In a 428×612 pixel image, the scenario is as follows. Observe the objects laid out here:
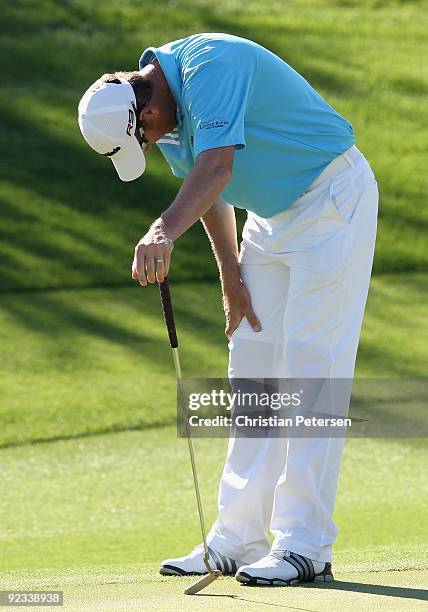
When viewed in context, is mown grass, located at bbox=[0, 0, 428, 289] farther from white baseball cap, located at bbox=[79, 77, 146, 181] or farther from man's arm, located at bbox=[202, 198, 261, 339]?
white baseball cap, located at bbox=[79, 77, 146, 181]

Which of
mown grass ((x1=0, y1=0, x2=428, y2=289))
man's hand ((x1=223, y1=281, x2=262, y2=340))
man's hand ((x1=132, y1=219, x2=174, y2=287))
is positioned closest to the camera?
man's hand ((x1=132, y1=219, x2=174, y2=287))

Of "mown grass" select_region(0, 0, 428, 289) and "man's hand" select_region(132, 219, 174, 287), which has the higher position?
"man's hand" select_region(132, 219, 174, 287)

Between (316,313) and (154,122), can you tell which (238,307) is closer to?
(316,313)

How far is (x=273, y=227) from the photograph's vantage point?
343 cm

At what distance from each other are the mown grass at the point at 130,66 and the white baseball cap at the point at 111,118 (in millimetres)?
6314

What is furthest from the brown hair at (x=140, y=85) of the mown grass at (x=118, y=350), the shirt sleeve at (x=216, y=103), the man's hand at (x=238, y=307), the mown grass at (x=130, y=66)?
the mown grass at (x=130, y=66)

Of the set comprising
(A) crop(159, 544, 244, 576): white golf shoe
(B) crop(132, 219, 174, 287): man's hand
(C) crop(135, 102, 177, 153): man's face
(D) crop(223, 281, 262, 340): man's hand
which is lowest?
(A) crop(159, 544, 244, 576): white golf shoe

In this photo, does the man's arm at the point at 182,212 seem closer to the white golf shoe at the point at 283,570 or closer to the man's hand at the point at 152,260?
the man's hand at the point at 152,260

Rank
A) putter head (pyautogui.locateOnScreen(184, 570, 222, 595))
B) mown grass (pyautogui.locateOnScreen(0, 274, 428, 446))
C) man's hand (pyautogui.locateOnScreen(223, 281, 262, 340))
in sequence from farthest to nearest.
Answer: mown grass (pyautogui.locateOnScreen(0, 274, 428, 446))
man's hand (pyautogui.locateOnScreen(223, 281, 262, 340))
putter head (pyautogui.locateOnScreen(184, 570, 222, 595))

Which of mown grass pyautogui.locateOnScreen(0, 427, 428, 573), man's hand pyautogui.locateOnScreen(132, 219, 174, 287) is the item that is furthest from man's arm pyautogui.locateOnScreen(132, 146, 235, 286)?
mown grass pyautogui.locateOnScreen(0, 427, 428, 573)

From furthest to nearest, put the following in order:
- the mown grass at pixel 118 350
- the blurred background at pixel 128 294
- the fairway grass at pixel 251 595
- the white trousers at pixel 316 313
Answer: the mown grass at pixel 118 350 → the blurred background at pixel 128 294 → the white trousers at pixel 316 313 → the fairway grass at pixel 251 595

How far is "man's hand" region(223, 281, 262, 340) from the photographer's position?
3.54m

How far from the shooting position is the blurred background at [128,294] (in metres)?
4.55

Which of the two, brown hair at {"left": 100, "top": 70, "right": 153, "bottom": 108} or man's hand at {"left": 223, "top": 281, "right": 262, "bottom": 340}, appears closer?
brown hair at {"left": 100, "top": 70, "right": 153, "bottom": 108}
